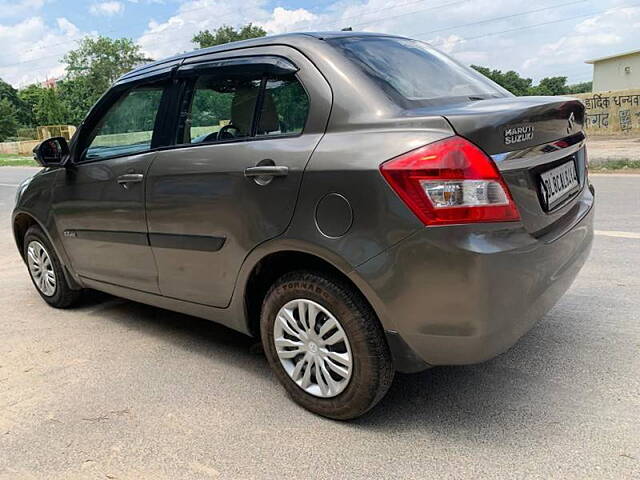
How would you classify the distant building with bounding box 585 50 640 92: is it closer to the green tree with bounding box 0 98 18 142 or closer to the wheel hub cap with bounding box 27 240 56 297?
the wheel hub cap with bounding box 27 240 56 297

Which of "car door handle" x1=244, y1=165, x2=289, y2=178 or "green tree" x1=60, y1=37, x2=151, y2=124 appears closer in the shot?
"car door handle" x1=244, y1=165, x2=289, y2=178

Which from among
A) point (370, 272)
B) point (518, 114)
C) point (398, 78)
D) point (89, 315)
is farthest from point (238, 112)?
point (89, 315)

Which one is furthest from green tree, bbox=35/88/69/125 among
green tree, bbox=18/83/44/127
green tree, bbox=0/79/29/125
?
green tree, bbox=0/79/29/125

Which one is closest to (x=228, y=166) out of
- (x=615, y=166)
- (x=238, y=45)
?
(x=238, y=45)

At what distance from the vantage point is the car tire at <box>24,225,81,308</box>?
4332 mm

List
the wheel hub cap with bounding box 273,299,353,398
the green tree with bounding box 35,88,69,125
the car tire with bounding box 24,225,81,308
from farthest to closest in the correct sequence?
1. the green tree with bounding box 35,88,69,125
2. the car tire with bounding box 24,225,81,308
3. the wheel hub cap with bounding box 273,299,353,398

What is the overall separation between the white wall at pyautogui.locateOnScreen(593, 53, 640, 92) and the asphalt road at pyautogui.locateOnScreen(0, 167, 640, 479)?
4612 cm

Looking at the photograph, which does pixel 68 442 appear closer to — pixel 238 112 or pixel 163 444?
pixel 163 444

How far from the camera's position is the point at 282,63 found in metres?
2.75

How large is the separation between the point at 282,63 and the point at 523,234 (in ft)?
4.59

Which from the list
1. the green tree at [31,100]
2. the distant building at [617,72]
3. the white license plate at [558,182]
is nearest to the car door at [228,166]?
the white license plate at [558,182]

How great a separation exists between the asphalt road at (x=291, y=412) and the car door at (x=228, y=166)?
0.55m

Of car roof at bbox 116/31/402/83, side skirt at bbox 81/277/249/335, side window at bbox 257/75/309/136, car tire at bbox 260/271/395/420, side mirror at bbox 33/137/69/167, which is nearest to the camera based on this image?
car tire at bbox 260/271/395/420

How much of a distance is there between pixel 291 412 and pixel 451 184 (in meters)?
1.37
